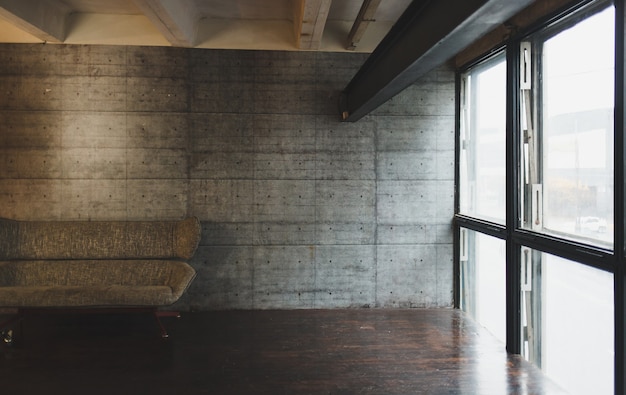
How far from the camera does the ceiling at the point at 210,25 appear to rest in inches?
187

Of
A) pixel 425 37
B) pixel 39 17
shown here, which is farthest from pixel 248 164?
pixel 425 37

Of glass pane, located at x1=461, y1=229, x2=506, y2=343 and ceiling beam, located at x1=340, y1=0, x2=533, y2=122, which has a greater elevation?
ceiling beam, located at x1=340, y1=0, x2=533, y2=122

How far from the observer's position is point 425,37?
2682 mm

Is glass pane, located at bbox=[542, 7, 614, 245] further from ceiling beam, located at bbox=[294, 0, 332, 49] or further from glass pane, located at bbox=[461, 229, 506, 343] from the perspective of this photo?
ceiling beam, located at bbox=[294, 0, 332, 49]

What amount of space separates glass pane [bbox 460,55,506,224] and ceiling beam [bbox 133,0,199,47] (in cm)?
293

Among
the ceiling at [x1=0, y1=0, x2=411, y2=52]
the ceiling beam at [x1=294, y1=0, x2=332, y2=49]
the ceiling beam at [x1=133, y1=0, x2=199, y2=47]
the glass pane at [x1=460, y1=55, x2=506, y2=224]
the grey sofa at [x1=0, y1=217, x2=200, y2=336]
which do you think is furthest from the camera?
the grey sofa at [x1=0, y1=217, x2=200, y2=336]

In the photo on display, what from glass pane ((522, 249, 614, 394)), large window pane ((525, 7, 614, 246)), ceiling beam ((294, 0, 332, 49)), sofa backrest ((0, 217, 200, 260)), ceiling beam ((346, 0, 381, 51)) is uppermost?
ceiling beam ((346, 0, 381, 51))

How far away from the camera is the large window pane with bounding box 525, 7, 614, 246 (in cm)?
301

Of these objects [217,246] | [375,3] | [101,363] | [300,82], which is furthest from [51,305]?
[375,3]

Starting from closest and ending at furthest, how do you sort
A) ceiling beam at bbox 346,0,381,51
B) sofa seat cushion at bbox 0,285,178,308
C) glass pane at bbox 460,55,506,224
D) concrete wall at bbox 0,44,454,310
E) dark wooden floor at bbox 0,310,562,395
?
dark wooden floor at bbox 0,310,562,395 < ceiling beam at bbox 346,0,381,51 < sofa seat cushion at bbox 0,285,178,308 < glass pane at bbox 460,55,506,224 < concrete wall at bbox 0,44,454,310

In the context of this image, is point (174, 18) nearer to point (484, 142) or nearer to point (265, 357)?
point (265, 357)

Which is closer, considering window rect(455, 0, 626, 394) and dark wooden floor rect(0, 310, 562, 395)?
window rect(455, 0, 626, 394)

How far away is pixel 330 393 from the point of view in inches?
132

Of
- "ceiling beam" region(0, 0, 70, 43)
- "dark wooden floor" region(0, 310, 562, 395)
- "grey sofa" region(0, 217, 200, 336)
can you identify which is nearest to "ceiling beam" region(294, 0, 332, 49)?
"grey sofa" region(0, 217, 200, 336)
